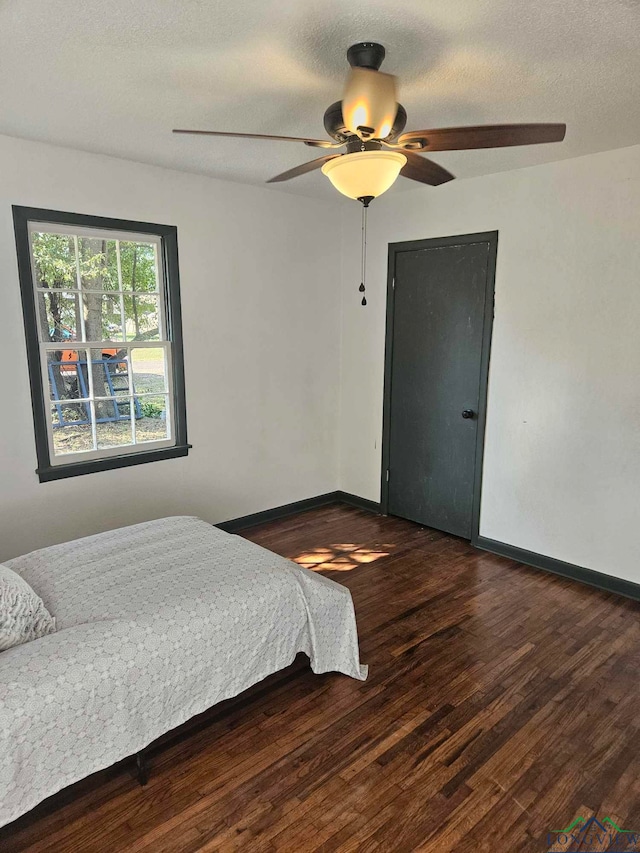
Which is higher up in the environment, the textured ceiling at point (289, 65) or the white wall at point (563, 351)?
the textured ceiling at point (289, 65)

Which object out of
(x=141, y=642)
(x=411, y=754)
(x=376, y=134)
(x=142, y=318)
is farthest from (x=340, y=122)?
(x=411, y=754)

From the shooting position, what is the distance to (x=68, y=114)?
8.69 feet

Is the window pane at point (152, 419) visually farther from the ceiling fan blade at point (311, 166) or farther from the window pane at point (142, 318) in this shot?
the ceiling fan blade at point (311, 166)

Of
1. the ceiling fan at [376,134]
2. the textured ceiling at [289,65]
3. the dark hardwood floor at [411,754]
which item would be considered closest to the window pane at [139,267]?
the textured ceiling at [289,65]

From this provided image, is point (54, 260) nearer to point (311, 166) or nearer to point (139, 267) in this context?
point (139, 267)

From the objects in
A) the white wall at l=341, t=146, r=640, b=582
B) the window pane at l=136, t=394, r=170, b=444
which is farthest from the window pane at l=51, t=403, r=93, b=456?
the white wall at l=341, t=146, r=640, b=582

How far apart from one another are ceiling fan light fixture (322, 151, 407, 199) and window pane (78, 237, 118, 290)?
2025mm

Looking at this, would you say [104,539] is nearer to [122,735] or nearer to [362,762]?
[122,735]

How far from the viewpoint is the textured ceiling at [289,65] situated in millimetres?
1772

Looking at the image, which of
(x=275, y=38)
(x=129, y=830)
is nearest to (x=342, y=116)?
(x=275, y=38)

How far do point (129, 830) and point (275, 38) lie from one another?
2.78m

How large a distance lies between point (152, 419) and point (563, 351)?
2849 mm

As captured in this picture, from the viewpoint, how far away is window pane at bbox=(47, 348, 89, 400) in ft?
11.0
